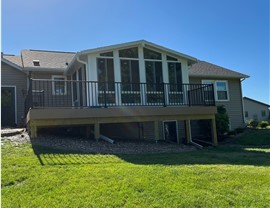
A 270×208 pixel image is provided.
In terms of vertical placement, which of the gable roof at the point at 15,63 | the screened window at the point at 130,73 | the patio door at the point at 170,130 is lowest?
the patio door at the point at 170,130

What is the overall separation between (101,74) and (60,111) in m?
2.86

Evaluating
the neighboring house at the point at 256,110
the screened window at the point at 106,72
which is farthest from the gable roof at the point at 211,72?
the neighboring house at the point at 256,110

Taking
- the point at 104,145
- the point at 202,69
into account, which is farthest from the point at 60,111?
the point at 202,69

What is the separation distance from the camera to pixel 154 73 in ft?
41.4

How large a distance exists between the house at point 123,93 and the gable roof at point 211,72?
3.67 m

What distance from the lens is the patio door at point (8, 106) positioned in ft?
47.2

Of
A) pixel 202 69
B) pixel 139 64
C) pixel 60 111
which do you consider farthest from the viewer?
pixel 202 69

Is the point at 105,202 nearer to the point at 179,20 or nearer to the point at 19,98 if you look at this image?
the point at 179,20

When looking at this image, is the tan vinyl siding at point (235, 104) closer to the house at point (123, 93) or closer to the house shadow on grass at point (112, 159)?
the house at point (123, 93)

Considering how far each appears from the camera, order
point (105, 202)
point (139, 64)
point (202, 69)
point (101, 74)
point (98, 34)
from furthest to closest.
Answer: point (202, 69), point (98, 34), point (139, 64), point (101, 74), point (105, 202)

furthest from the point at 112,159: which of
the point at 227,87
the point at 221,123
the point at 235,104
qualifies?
the point at 235,104

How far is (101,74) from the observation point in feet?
37.8

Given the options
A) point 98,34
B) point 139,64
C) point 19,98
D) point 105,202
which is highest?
point 98,34

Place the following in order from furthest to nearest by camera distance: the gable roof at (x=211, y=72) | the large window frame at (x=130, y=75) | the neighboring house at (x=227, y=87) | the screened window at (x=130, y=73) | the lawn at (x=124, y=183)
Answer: the neighboring house at (x=227, y=87), the gable roof at (x=211, y=72), the screened window at (x=130, y=73), the large window frame at (x=130, y=75), the lawn at (x=124, y=183)
